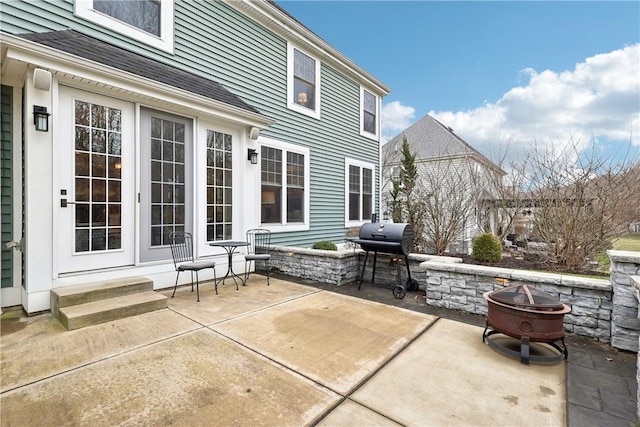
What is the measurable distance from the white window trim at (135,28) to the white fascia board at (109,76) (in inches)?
55.9

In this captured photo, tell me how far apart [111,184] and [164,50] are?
2.74m

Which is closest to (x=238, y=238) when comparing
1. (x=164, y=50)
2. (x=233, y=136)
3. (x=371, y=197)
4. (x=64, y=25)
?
(x=233, y=136)

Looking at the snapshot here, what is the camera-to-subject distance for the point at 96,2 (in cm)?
447

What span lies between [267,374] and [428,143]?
58.3 ft

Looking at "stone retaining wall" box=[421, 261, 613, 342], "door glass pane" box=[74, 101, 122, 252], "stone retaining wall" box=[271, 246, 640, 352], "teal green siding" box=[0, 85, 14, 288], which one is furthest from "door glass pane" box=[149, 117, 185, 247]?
"stone retaining wall" box=[421, 261, 613, 342]

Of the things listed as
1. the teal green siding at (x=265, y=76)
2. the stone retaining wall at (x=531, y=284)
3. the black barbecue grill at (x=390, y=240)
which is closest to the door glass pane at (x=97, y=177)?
the teal green siding at (x=265, y=76)

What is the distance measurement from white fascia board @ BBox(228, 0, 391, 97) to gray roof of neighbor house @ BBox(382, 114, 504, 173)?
7.73 meters

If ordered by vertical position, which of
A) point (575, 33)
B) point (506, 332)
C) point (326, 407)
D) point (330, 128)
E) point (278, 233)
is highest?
point (575, 33)

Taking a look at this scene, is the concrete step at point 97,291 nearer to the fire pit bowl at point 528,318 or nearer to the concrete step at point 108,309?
the concrete step at point 108,309

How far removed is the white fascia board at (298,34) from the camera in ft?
21.4

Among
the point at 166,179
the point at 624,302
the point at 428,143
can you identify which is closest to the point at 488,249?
the point at 624,302

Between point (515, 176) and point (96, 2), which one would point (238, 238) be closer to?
point (96, 2)

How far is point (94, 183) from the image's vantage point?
3996 mm

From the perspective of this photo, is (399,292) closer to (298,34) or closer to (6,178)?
(6,178)
